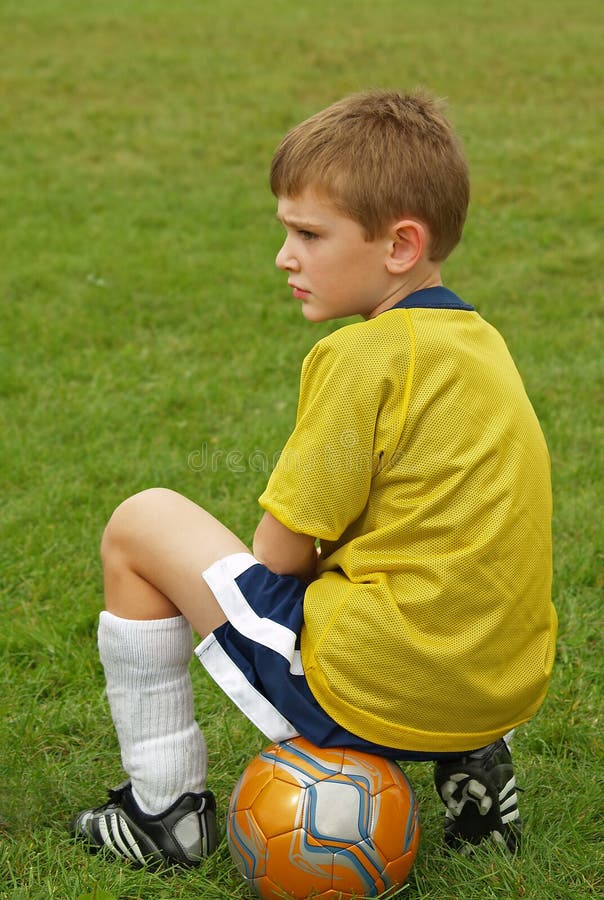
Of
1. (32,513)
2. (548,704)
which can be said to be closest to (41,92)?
(32,513)

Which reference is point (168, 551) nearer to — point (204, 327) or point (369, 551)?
point (369, 551)

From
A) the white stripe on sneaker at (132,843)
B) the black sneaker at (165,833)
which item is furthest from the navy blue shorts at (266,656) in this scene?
the white stripe on sneaker at (132,843)

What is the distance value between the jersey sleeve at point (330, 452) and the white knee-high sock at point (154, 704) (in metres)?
0.41

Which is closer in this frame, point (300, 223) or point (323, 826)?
point (323, 826)

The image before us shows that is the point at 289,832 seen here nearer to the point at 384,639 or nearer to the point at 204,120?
the point at 384,639

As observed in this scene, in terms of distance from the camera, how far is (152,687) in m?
2.29

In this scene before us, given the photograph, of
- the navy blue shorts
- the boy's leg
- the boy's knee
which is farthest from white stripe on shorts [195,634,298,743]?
the boy's knee

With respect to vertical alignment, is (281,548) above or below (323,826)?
above

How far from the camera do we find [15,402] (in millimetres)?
4852

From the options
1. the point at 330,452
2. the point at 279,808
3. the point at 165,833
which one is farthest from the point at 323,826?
the point at 330,452

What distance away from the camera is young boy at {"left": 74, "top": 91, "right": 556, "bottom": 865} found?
2.02 m

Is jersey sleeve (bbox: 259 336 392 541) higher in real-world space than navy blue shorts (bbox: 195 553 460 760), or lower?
higher

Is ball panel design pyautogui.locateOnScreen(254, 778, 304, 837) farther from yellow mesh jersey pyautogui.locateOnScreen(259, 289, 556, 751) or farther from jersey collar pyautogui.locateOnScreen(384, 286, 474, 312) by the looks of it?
jersey collar pyautogui.locateOnScreen(384, 286, 474, 312)

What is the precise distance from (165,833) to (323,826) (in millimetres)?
411
